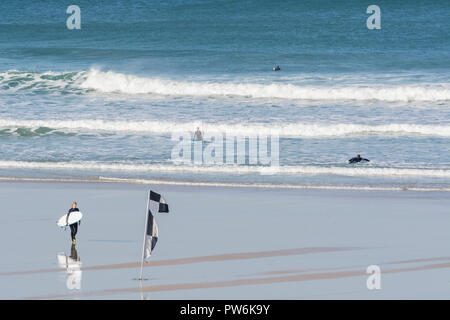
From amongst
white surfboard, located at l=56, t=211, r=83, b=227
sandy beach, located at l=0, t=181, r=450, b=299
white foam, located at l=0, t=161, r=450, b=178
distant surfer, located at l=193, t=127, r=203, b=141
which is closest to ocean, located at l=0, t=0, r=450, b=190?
white foam, located at l=0, t=161, r=450, b=178

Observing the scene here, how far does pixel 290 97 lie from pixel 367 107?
3.87m

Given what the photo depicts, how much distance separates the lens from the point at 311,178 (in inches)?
751

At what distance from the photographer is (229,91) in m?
34.5

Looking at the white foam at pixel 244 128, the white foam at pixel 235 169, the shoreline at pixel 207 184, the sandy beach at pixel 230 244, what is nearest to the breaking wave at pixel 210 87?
the white foam at pixel 244 128

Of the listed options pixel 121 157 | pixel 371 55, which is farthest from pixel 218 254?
pixel 371 55

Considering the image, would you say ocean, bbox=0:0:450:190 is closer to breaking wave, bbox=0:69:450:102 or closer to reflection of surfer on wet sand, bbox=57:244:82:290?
breaking wave, bbox=0:69:450:102

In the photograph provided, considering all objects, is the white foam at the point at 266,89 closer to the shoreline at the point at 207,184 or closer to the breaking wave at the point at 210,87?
the breaking wave at the point at 210,87

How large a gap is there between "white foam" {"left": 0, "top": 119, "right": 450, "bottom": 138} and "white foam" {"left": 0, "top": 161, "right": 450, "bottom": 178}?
509 cm

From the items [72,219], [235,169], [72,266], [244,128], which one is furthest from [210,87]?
[72,266]

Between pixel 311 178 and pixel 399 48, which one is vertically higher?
pixel 399 48

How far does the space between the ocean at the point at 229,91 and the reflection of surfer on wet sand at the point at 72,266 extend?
727cm

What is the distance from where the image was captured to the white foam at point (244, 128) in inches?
1008

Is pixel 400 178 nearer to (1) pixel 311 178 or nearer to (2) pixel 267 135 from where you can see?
(1) pixel 311 178

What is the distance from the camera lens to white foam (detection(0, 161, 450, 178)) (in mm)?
19641
